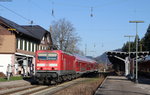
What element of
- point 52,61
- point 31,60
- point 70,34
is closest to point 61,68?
point 52,61

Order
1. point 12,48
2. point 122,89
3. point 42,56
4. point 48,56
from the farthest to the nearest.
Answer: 1. point 12,48
2. point 42,56
3. point 48,56
4. point 122,89

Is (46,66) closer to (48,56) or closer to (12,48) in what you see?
(48,56)

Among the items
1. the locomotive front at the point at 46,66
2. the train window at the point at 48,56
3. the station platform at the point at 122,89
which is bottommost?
the station platform at the point at 122,89

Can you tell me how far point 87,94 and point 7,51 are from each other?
24.0 metres

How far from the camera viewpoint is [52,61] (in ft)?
80.6

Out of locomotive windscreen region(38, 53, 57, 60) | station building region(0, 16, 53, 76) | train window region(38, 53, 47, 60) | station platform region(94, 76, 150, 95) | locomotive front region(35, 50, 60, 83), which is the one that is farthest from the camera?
station building region(0, 16, 53, 76)

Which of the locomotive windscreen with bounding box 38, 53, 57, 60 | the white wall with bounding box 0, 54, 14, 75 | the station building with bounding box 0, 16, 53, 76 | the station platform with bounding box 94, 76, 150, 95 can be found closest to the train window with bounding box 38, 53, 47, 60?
the locomotive windscreen with bounding box 38, 53, 57, 60

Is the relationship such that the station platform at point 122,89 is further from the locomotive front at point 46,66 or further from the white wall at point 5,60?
the white wall at point 5,60

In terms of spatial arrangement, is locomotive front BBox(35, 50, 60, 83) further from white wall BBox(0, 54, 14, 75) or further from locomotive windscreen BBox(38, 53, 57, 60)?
white wall BBox(0, 54, 14, 75)

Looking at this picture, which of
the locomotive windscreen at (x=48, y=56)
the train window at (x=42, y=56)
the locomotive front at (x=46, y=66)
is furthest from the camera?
the train window at (x=42, y=56)

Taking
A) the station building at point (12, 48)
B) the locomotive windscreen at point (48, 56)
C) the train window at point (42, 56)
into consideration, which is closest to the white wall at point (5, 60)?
the station building at point (12, 48)

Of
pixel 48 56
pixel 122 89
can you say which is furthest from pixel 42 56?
pixel 122 89

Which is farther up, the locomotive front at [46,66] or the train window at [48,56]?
the train window at [48,56]

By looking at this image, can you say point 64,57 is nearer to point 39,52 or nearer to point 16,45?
point 39,52
